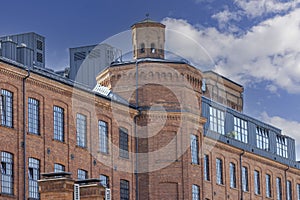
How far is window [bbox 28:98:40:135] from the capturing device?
43438 mm

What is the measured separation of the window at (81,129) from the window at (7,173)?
657 cm

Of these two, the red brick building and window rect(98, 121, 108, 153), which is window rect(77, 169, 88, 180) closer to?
the red brick building

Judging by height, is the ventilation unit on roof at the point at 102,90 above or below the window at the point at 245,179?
above

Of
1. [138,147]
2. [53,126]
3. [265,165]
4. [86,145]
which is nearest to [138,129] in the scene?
[138,147]

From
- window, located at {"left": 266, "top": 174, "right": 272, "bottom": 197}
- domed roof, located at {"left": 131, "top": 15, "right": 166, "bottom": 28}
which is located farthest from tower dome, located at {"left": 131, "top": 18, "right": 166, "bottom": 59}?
window, located at {"left": 266, "top": 174, "right": 272, "bottom": 197}

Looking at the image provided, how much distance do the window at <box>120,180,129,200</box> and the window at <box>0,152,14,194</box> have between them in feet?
35.1

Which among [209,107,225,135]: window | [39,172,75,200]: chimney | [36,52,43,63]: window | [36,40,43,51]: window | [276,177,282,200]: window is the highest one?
[36,40,43,51]: window

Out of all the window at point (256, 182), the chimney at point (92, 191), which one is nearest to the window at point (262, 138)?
the window at point (256, 182)

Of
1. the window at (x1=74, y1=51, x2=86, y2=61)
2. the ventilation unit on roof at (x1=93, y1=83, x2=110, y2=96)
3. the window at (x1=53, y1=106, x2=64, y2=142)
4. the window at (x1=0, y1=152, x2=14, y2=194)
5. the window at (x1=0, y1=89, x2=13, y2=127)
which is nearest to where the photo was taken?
the window at (x1=0, y1=152, x2=14, y2=194)

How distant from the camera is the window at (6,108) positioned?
41.6m

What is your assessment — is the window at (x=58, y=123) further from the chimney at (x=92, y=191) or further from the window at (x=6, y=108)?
the chimney at (x=92, y=191)

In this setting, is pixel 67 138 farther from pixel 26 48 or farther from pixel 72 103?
pixel 26 48

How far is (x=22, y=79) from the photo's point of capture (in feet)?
140

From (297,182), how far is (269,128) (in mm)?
5696
